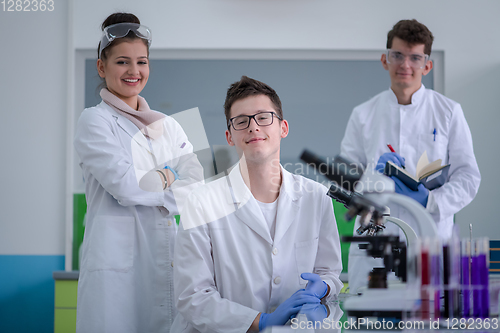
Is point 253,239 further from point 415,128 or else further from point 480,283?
point 415,128

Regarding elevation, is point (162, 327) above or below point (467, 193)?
below

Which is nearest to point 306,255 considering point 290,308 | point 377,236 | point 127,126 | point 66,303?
point 290,308

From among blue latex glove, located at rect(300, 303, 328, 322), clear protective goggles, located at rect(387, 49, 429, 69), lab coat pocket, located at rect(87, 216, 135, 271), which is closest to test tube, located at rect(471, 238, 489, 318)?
blue latex glove, located at rect(300, 303, 328, 322)

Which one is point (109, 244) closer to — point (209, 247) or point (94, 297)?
point (94, 297)

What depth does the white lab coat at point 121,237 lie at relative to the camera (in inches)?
55.6

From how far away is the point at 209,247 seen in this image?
120 cm

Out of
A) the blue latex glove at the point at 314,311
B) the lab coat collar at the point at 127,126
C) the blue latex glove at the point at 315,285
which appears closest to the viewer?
the blue latex glove at the point at 314,311

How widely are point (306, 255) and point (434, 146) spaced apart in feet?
3.05

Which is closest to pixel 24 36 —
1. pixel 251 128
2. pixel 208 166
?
pixel 208 166

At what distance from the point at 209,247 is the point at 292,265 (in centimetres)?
25

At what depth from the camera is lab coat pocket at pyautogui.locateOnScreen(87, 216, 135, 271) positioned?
142 cm

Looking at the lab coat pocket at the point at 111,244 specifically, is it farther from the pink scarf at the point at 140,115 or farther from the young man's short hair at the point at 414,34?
the young man's short hair at the point at 414,34

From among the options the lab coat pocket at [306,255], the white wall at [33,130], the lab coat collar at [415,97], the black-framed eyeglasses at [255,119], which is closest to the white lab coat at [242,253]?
the lab coat pocket at [306,255]

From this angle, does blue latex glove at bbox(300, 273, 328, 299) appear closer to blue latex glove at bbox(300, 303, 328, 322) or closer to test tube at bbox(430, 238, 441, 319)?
blue latex glove at bbox(300, 303, 328, 322)
